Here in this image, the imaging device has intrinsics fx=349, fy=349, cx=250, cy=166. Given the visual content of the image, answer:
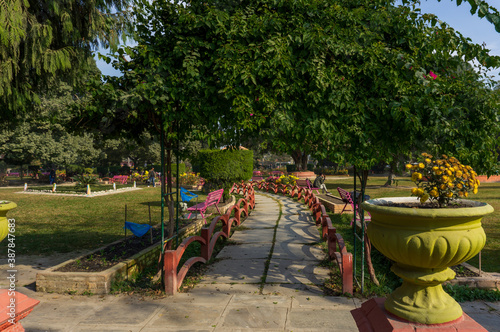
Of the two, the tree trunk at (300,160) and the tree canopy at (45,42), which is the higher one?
the tree canopy at (45,42)

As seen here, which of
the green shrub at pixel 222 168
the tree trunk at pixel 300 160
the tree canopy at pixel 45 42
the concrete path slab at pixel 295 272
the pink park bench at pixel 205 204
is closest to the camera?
the concrete path slab at pixel 295 272

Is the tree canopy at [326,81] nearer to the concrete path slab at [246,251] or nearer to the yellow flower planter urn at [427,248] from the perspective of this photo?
the yellow flower planter urn at [427,248]

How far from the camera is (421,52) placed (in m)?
4.57

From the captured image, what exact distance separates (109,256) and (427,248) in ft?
18.4

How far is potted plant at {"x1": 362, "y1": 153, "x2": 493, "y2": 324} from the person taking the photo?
7.87 ft

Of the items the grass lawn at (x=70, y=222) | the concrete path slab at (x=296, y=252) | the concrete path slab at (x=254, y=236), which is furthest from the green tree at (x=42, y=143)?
the concrete path slab at (x=296, y=252)

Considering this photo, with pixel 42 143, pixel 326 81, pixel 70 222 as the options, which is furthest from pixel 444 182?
pixel 42 143

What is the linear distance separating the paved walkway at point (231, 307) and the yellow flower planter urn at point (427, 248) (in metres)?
1.62

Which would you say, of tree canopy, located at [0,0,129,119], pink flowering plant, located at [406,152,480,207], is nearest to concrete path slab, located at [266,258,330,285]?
pink flowering plant, located at [406,152,480,207]

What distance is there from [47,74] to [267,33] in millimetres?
5951

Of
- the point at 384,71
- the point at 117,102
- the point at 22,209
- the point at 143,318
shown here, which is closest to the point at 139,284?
the point at 143,318

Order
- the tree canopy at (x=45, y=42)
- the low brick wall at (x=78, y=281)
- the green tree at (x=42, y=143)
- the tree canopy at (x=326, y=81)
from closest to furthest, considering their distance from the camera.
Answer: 1. the tree canopy at (x=326, y=81)
2. the low brick wall at (x=78, y=281)
3. the tree canopy at (x=45, y=42)
4. the green tree at (x=42, y=143)

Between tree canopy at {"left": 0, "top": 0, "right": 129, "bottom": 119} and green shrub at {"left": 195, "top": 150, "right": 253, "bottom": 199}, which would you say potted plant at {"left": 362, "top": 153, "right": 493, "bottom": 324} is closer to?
tree canopy at {"left": 0, "top": 0, "right": 129, "bottom": 119}

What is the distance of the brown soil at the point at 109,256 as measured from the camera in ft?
18.6
